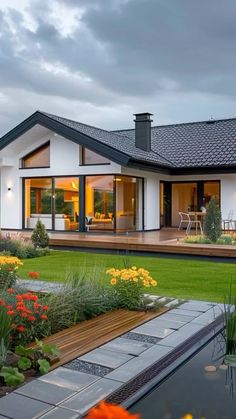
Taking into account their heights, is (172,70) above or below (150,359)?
above

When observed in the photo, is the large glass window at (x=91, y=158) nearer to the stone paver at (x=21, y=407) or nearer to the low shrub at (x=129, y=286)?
the low shrub at (x=129, y=286)

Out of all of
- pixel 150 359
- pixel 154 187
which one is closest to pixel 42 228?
pixel 154 187

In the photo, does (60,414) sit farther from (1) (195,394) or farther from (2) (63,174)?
(2) (63,174)

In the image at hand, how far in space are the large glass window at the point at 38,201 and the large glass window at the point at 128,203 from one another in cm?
292

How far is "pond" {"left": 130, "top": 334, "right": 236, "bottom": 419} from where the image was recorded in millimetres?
2816

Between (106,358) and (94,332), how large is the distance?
714 mm

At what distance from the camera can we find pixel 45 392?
2947mm

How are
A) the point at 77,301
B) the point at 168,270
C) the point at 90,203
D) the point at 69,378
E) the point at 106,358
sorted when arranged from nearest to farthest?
the point at 69,378 < the point at 106,358 < the point at 77,301 < the point at 168,270 < the point at 90,203

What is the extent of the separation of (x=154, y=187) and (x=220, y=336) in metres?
13.1

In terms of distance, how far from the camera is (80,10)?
12586 mm

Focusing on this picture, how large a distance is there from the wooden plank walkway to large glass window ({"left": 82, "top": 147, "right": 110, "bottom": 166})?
35.2 feet

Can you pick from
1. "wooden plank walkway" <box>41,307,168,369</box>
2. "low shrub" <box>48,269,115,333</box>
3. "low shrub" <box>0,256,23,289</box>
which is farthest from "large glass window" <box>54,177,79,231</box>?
"wooden plank walkway" <box>41,307,168,369</box>

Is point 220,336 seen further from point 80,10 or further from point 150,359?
point 80,10

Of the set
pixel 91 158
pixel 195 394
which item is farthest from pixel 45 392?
pixel 91 158
